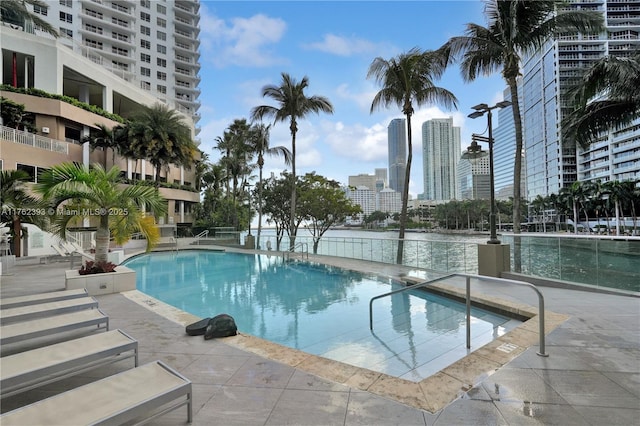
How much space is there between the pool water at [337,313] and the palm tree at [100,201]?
2.19 metres

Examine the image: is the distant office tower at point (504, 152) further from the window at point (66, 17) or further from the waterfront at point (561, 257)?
the window at point (66, 17)

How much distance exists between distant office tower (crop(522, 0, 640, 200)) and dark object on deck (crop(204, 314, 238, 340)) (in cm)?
6951

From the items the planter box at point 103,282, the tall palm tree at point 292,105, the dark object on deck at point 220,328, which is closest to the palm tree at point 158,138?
the tall palm tree at point 292,105

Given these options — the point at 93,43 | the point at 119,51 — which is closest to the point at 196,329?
the point at 93,43

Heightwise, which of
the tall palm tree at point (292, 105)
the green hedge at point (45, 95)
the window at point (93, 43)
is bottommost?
the tall palm tree at point (292, 105)

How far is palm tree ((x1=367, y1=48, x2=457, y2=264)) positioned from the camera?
12.2 meters

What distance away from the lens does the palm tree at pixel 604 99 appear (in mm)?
8102

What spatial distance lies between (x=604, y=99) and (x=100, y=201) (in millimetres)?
14989

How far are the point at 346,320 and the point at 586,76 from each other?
9.79 meters

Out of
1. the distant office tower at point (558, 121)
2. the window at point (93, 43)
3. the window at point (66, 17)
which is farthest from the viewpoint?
the distant office tower at point (558, 121)

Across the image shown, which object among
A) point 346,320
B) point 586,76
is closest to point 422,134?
point 586,76

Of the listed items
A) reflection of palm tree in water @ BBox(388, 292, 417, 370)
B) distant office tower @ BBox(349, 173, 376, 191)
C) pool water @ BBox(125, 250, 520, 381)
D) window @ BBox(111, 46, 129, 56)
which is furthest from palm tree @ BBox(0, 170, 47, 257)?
distant office tower @ BBox(349, 173, 376, 191)

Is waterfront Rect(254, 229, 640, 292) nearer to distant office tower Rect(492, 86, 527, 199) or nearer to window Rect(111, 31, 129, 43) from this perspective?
distant office tower Rect(492, 86, 527, 199)

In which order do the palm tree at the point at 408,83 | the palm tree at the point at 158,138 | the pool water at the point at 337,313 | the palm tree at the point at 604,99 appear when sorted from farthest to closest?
the palm tree at the point at 158,138 → the palm tree at the point at 408,83 → the palm tree at the point at 604,99 → the pool water at the point at 337,313
